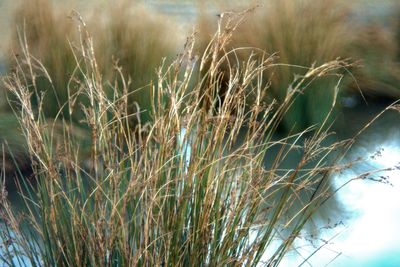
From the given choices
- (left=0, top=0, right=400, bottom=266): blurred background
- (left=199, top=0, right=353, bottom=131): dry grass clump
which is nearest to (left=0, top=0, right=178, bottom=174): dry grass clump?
(left=0, top=0, right=400, bottom=266): blurred background

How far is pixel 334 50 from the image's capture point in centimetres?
554

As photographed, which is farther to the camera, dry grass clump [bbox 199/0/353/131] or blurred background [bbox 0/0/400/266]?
dry grass clump [bbox 199/0/353/131]

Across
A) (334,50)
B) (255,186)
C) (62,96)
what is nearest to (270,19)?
(334,50)

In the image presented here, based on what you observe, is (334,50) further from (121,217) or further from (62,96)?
(121,217)

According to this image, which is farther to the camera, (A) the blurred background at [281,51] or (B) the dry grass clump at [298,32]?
(B) the dry grass clump at [298,32]

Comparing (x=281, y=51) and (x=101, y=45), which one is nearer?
(x=101, y=45)

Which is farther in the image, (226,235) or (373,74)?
(373,74)

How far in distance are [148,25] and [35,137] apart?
334 cm

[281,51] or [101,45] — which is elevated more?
[101,45]

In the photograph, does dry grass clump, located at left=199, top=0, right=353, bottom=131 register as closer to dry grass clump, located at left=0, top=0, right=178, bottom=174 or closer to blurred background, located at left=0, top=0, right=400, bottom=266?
blurred background, located at left=0, top=0, right=400, bottom=266

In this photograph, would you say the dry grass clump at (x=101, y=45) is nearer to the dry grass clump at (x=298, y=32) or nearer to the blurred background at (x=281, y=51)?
the blurred background at (x=281, y=51)

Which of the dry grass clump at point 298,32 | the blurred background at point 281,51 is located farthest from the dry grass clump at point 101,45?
the dry grass clump at point 298,32

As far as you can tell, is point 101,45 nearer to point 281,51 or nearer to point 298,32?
point 281,51

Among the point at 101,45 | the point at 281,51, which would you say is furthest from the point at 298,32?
the point at 101,45
